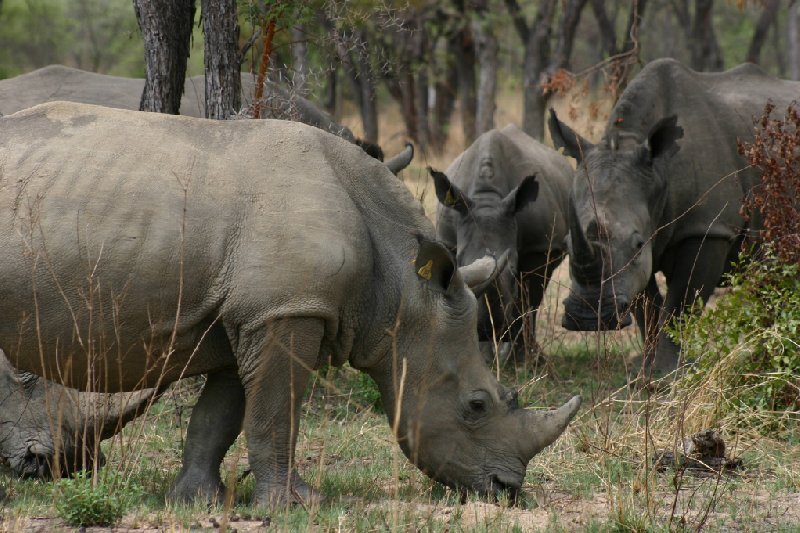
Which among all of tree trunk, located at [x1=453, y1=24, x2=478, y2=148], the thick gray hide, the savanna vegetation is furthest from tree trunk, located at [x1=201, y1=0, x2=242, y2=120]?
tree trunk, located at [x1=453, y1=24, x2=478, y2=148]

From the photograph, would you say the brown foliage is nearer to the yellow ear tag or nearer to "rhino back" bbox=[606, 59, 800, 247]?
"rhino back" bbox=[606, 59, 800, 247]

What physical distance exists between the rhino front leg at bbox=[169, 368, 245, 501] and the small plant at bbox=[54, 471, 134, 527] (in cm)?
67

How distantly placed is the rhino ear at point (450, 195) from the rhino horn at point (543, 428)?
365 centimetres

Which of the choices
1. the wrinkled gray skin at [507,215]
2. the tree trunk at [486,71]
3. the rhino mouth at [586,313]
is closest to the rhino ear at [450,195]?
the wrinkled gray skin at [507,215]

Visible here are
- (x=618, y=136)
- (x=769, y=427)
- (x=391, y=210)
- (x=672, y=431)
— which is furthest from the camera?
(x=618, y=136)

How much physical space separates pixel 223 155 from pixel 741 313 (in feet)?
12.4

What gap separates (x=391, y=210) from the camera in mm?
5973

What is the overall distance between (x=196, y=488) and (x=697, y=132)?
18.9 ft

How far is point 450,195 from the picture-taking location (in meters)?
9.78

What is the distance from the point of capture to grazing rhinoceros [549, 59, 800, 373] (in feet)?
30.1

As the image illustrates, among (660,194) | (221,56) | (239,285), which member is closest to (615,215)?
(660,194)

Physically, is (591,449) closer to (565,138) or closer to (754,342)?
(754,342)

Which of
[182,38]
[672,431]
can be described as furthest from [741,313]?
[182,38]

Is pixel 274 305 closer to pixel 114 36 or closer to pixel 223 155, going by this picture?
pixel 223 155
